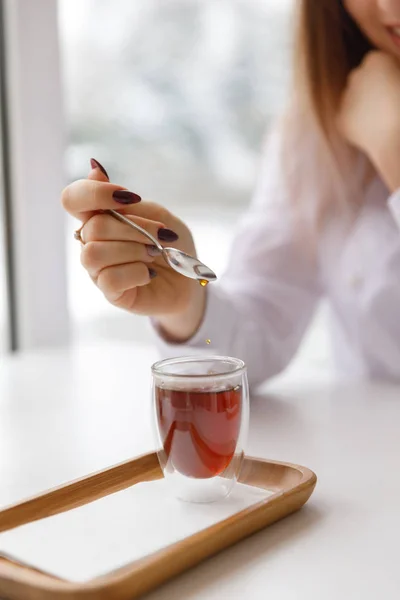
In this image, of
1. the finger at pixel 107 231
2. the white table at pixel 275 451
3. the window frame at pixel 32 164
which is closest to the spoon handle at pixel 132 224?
the finger at pixel 107 231

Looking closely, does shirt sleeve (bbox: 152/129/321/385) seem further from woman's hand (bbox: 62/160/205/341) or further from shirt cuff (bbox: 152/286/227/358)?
woman's hand (bbox: 62/160/205/341)

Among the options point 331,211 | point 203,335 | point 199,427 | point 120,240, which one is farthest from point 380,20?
point 199,427

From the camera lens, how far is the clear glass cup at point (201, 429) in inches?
26.6

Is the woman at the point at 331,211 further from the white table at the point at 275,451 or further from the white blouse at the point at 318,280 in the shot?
the white table at the point at 275,451

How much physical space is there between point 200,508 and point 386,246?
2.56ft

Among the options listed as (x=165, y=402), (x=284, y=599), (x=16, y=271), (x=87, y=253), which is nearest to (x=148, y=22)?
(x=16, y=271)

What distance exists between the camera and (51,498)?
0.65m

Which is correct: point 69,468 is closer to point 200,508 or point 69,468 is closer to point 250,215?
point 200,508

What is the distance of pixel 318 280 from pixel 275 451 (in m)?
0.58

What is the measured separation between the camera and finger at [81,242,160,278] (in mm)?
757

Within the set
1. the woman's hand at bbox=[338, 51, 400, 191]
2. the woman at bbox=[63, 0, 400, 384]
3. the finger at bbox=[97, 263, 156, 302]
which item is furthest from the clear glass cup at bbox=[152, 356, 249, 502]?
the woman's hand at bbox=[338, 51, 400, 191]

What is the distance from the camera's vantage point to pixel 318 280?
139 cm

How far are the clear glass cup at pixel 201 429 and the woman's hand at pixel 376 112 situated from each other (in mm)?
622

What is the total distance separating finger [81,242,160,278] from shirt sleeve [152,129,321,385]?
1.41ft
